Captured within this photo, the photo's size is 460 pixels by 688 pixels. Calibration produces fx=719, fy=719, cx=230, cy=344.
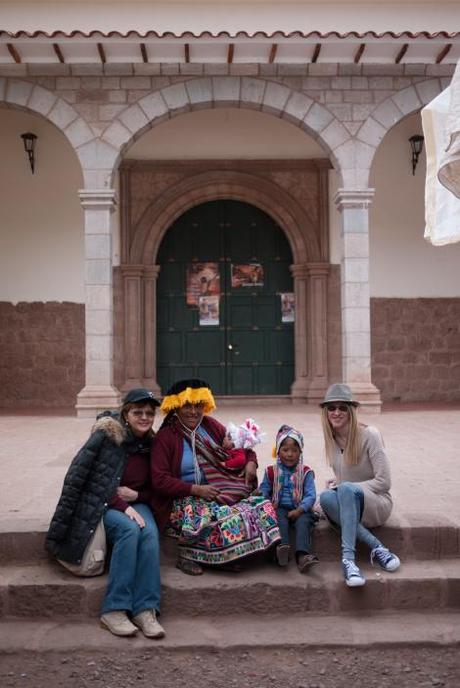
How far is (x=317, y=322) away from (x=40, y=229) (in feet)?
15.1

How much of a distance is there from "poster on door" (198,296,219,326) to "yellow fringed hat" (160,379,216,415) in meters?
7.72

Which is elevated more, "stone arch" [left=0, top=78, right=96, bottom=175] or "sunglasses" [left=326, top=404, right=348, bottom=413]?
"stone arch" [left=0, top=78, right=96, bottom=175]

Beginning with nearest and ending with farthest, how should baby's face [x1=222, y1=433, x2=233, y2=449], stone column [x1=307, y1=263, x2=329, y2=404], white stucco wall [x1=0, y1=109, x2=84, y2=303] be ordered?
1. baby's face [x1=222, y1=433, x2=233, y2=449]
2. stone column [x1=307, y1=263, x2=329, y2=404]
3. white stucco wall [x1=0, y1=109, x2=84, y2=303]

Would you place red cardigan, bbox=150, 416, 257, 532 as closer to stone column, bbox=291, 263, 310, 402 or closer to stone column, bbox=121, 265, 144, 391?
stone column, bbox=121, 265, 144, 391

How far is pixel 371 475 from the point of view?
12.4ft

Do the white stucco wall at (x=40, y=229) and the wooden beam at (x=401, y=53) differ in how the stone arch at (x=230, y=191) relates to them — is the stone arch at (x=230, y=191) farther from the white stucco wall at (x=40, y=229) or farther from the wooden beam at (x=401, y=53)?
the wooden beam at (x=401, y=53)

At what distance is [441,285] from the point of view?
11477 mm

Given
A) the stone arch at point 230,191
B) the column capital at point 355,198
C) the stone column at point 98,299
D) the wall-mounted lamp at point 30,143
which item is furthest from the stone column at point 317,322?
Answer: the wall-mounted lamp at point 30,143

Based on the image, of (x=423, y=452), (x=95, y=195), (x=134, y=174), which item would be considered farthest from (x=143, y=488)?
(x=134, y=174)

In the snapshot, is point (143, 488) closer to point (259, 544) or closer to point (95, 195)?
point (259, 544)

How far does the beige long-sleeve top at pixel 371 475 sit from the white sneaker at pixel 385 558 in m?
0.15

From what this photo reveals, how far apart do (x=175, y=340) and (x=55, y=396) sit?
6.82 feet

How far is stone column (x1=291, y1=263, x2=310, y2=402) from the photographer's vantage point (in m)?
11.3

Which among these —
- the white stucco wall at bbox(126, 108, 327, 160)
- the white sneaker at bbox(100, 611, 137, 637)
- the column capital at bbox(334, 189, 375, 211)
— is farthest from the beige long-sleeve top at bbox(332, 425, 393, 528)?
the white stucco wall at bbox(126, 108, 327, 160)
